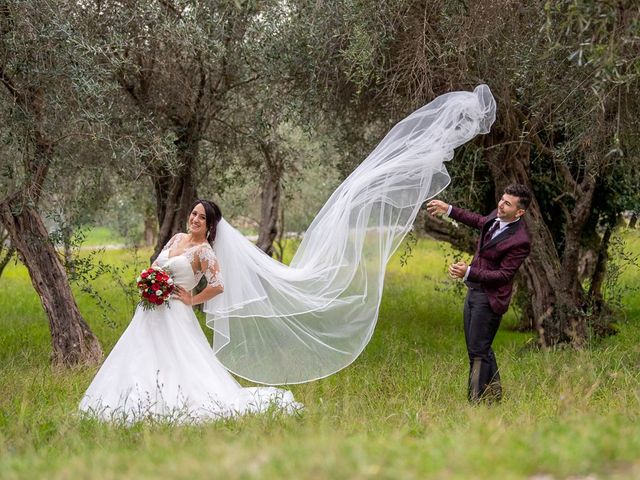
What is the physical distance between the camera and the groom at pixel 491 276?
825cm

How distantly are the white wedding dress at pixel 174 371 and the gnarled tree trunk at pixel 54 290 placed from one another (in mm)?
3061

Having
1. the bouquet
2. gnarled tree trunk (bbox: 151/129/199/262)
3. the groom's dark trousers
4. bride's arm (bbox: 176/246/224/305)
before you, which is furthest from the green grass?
gnarled tree trunk (bbox: 151/129/199/262)

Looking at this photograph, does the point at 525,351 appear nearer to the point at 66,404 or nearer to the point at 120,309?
the point at 66,404

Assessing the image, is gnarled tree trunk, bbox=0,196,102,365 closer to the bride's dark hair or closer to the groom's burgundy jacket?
the bride's dark hair

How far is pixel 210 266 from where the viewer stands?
8742mm

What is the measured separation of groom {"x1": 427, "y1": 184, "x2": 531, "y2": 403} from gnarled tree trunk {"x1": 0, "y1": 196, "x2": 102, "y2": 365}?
5.41m

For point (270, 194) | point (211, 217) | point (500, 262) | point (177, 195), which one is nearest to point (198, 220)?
point (211, 217)

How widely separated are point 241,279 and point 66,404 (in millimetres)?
2063

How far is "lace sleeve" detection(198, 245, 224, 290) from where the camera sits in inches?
343

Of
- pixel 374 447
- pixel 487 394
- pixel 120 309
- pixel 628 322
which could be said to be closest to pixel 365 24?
pixel 487 394

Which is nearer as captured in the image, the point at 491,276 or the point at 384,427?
the point at 384,427

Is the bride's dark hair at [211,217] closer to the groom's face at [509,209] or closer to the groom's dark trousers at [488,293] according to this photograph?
the groom's dark trousers at [488,293]

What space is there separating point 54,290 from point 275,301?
13.2 feet

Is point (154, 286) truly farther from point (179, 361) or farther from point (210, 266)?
point (179, 361)
